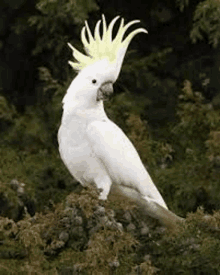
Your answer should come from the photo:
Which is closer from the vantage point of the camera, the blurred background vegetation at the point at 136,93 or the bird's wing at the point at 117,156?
the bird's wing at the point at 117,156

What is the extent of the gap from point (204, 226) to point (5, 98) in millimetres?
3290

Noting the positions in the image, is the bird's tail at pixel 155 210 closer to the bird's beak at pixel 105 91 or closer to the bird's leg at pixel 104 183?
the bird's leg at pixel 104 183

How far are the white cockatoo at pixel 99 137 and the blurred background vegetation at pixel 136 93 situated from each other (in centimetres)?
164

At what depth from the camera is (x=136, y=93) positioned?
6.23 metres

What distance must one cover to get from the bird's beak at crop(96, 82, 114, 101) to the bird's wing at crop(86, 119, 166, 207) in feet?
0.43

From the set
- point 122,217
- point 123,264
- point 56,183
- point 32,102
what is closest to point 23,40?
point 32,102

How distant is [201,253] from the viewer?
9.82 feet

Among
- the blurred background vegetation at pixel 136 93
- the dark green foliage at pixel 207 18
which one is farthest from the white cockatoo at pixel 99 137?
the dark green foliage at pixel 207 18

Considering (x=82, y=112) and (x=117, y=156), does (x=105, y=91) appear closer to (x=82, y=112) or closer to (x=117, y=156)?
(x=82, y=112)

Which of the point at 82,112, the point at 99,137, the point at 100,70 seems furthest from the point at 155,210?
the point at 100,70

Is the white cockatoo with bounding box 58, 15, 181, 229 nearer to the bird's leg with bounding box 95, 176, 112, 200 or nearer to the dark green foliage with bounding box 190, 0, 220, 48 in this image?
the bird's leg with bounding box 95, 176, 112, 200

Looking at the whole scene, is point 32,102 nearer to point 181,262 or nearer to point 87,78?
point 87,78

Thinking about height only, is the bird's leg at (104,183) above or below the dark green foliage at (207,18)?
below

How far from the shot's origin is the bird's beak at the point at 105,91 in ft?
11.7
